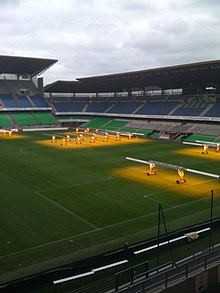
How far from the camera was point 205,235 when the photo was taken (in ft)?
60.7

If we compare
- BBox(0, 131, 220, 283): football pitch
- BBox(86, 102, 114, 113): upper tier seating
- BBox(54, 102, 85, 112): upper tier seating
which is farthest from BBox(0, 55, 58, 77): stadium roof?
BBox(0, 131, 220, 283): football pitch

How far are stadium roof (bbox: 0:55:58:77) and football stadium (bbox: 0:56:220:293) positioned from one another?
80.1ft

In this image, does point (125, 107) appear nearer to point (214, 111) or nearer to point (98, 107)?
point (98, 107)

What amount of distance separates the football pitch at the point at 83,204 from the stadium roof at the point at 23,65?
51.6 metres

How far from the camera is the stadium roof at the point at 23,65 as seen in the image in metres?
88.4

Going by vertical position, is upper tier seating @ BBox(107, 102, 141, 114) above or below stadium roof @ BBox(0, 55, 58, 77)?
below

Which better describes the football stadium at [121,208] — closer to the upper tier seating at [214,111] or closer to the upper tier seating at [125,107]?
the upper tier seating at [214,111]

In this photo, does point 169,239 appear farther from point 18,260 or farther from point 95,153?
point 95,153

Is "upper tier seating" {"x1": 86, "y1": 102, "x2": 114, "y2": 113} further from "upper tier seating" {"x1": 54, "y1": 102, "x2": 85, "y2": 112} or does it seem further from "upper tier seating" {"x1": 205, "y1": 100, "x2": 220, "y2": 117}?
"upper tier seating" {"x1": 205, "y1": 100, "x2": 220, "y2": 117}

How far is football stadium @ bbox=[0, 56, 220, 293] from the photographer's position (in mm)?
13992

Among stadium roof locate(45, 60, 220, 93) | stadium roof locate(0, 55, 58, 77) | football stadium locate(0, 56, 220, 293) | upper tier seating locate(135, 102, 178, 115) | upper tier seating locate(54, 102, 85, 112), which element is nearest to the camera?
football stadium locate(0, 56, 220, 293)

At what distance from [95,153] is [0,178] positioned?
19.1 m

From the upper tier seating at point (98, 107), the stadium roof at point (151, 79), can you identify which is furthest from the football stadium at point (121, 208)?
the upper tier seating at point (98, 107)

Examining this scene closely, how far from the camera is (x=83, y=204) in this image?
24891 millimetres
